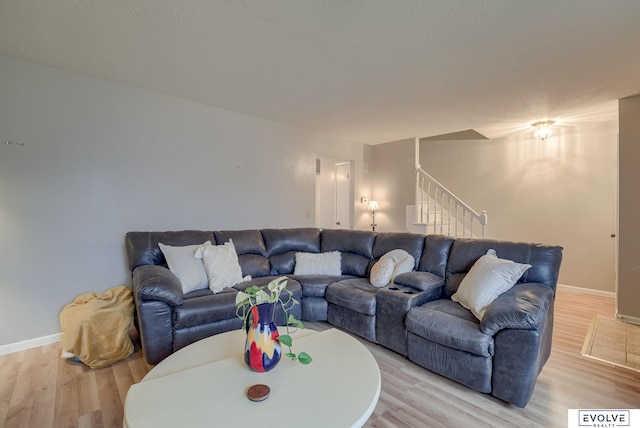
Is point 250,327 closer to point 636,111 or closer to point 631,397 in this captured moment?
point 631,397

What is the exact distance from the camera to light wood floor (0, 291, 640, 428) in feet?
5.44

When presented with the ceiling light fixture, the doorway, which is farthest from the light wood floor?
the doorway

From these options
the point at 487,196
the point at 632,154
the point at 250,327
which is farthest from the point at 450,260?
the point at 487,196

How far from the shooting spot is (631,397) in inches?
72.7

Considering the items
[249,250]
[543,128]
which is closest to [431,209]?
[543,128]

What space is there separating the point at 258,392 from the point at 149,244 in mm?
2156

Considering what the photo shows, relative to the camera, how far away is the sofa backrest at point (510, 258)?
2174mm

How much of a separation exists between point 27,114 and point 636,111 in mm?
6080

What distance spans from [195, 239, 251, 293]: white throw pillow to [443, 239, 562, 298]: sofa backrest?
2.02 meters

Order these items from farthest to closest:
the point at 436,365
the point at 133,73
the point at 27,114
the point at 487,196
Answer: the point at 487,196, the point at 133,73, the point at 27,114, the point at 436,365

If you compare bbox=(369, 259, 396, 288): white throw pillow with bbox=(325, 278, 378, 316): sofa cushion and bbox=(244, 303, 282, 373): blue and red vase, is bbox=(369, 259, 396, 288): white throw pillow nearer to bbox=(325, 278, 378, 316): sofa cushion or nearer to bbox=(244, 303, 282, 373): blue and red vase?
bbox=(325, 278, 378, 316): sofa cushion

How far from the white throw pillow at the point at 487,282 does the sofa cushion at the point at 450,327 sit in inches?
3.8

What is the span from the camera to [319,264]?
3408 millimetres

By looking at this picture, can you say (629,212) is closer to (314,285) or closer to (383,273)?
(383,273)
